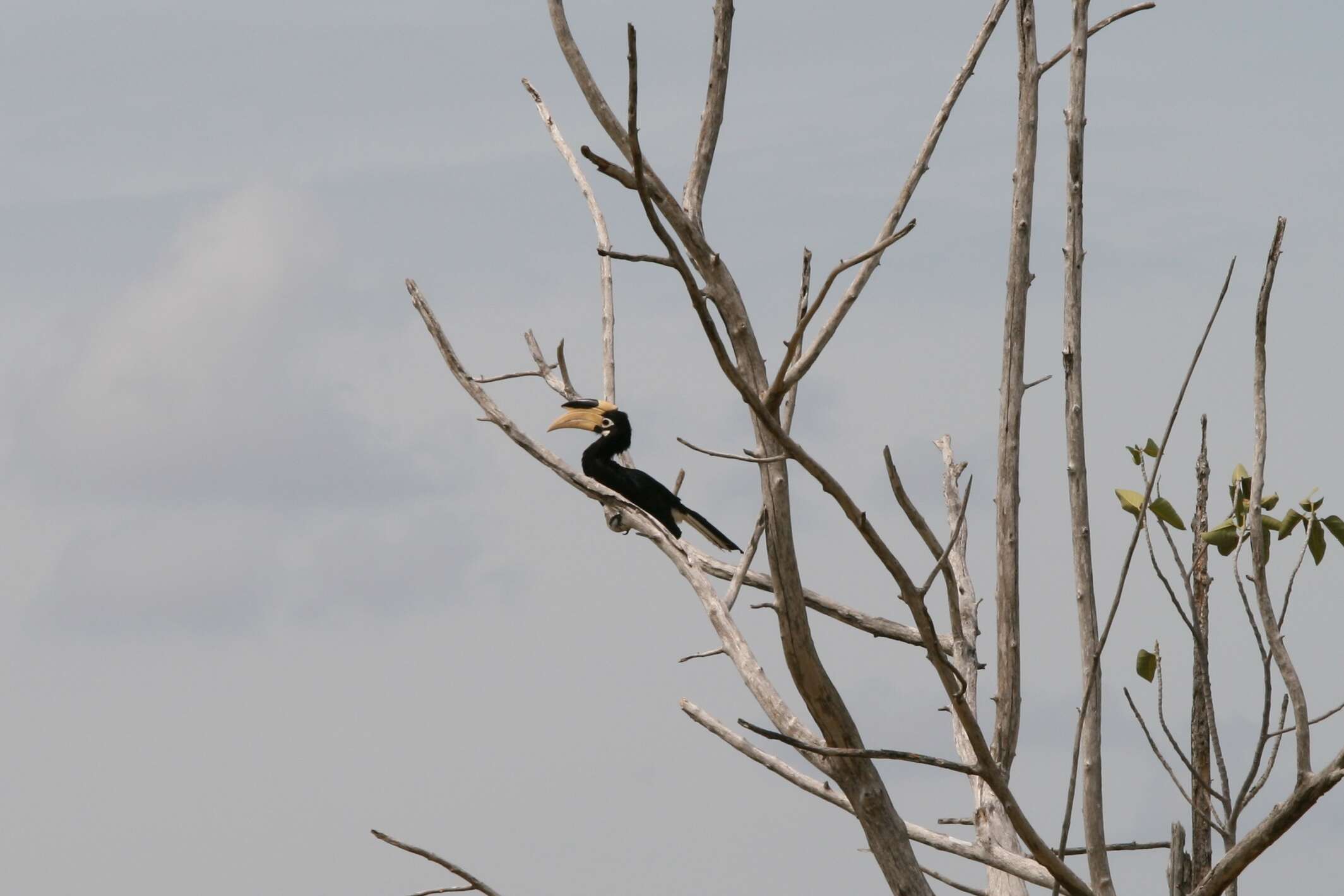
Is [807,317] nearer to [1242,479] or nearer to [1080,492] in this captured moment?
[1080,492]

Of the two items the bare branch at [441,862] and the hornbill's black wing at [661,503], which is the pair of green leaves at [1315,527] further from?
the hornbill's black wing at [661,503]

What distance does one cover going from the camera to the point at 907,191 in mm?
4328

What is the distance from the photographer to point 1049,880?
429 cm

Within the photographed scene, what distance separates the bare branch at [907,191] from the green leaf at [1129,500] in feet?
3.45

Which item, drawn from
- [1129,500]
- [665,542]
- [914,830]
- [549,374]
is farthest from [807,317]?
[549,374]

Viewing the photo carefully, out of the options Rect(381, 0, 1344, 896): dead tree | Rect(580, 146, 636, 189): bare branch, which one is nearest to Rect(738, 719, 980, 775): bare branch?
Rect(381, 0, 1344, 896): dead tree

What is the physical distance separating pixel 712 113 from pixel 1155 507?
1.90 metres

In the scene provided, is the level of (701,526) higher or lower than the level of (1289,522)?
higher

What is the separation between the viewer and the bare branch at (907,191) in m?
3.05

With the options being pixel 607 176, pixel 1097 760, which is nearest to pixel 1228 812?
pixel 1097 760

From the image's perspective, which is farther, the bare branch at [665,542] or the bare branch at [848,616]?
the bare branch at [848,616]

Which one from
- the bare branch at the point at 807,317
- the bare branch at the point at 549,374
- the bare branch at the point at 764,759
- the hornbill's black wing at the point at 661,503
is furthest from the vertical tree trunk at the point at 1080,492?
the hornbill's black wing at the point at 661,503

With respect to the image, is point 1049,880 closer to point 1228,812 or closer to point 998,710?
point 1228,812

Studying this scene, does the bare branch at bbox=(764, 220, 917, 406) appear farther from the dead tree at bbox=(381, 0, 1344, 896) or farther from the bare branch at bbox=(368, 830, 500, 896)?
the bare branch at bbox=(368, 830, 500, 896)
